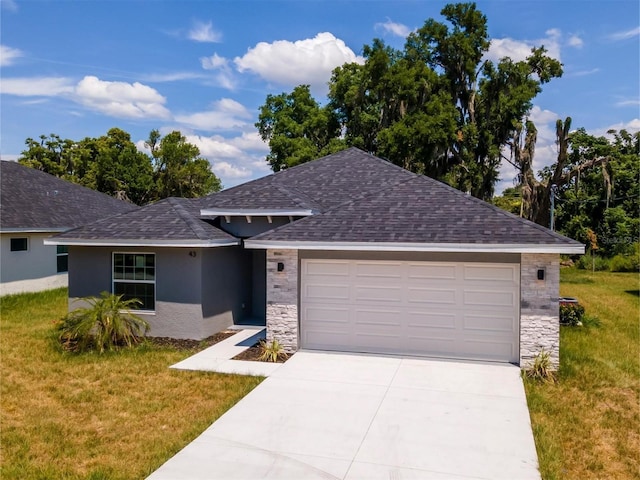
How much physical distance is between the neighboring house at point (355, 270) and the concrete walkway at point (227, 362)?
0.86m

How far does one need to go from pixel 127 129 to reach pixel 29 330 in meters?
38.0

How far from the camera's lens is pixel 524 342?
9250mm

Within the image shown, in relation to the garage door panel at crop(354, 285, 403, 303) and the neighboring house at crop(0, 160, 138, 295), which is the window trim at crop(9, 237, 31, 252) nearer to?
the neighboring house at crop(0, 160, 138, 295)

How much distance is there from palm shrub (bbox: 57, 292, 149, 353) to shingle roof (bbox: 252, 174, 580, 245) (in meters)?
3.84

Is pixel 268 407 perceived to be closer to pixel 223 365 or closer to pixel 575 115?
pixel 223 365

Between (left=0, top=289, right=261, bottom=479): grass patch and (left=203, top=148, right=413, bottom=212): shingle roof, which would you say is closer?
(left=0, top=289, right=261, bottom=479): grass patch

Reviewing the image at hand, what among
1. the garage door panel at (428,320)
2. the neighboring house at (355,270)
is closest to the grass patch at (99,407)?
the neighboring house at (355,270)

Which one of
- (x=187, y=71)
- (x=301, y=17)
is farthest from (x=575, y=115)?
(x=187, y=71)

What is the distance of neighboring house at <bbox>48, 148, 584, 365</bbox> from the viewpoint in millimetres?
9430

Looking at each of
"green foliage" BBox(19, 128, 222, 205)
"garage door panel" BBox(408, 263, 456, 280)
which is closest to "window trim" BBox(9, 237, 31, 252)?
"garage door panel" BBox(408, 263, 456, 280)

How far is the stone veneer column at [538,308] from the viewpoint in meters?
9.08

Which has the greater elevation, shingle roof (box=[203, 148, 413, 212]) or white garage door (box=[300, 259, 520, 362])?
shingle roof (box=[203, 148, 413, 212])

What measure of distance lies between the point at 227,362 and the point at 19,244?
12.6 metres

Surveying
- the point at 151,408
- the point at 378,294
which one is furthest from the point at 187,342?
the point at 378,294
